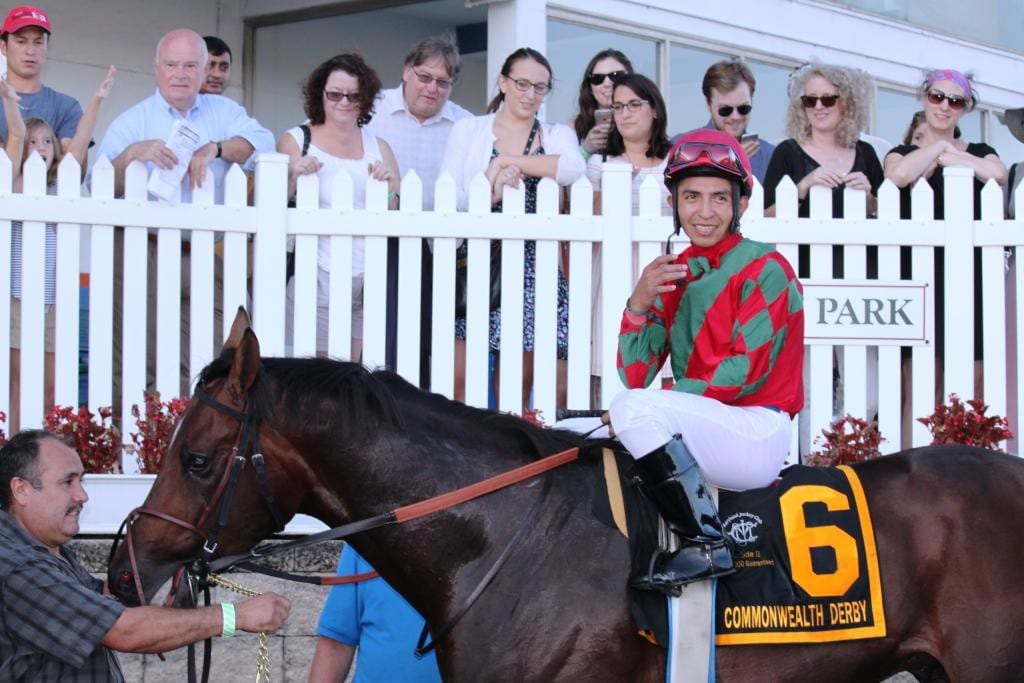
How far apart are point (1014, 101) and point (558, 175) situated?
7.63 meters

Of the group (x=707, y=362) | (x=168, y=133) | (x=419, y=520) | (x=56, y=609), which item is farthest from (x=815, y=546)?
(x=168, y=133)

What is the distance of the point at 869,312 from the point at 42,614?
4240 millimetres

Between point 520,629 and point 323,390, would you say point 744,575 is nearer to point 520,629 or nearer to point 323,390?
point 520,629

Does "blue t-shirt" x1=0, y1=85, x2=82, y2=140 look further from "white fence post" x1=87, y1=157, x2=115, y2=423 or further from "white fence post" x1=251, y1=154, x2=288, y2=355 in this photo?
"white fence post" x1=251, y1=154, x2=288, y2=355

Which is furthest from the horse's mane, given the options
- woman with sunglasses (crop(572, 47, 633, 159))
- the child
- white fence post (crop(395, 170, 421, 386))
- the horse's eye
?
woman with sunglasses (crop(572, 47, 633, 159))

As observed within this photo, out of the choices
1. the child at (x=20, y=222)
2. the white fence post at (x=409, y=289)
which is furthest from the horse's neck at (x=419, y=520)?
the child at (x=20, y=222)

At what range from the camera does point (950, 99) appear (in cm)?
711

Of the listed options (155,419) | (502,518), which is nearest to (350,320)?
(155,419)

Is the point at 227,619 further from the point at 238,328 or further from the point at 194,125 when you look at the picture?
the point at 194,125

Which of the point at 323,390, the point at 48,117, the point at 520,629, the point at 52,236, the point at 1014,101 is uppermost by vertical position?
the point at 1014,101

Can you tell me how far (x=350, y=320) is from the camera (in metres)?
6.23

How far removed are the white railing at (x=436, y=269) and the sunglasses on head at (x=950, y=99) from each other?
2.30 ft

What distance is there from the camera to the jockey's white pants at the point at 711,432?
12.4 ft

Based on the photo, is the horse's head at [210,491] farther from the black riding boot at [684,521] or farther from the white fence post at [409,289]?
the white fence post at [409,289]
